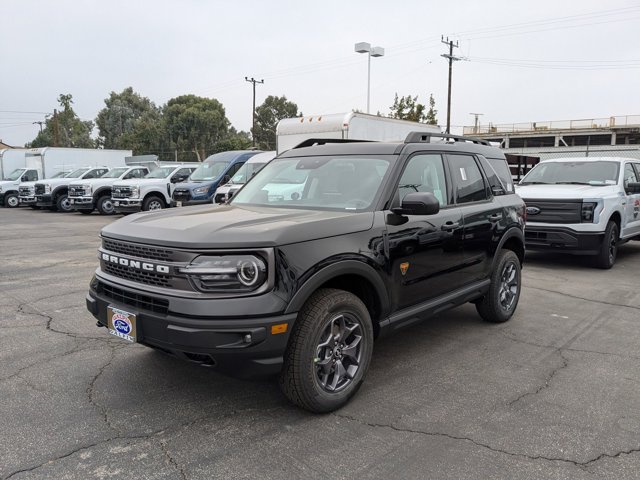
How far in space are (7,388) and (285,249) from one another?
2.40 metres

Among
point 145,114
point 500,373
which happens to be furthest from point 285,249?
point 145,114

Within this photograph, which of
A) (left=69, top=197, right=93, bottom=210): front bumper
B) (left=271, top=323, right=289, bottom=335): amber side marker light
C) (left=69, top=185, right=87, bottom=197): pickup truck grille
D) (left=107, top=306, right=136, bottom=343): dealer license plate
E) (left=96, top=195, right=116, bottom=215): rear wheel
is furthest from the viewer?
(left=96, top=195, right=116, bottom=215): rear wheel

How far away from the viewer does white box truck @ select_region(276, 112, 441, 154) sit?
1338 centimetres

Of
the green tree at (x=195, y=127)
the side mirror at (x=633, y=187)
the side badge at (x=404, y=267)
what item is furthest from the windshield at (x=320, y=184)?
the green tree at (x=195, y=127)

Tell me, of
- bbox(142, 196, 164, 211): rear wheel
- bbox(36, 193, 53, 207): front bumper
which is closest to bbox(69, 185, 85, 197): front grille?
bbox(36, 193, 53, 207): front bumper

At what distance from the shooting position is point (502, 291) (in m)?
5.43

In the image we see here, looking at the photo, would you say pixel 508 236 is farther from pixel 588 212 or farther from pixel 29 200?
pixel 29 200

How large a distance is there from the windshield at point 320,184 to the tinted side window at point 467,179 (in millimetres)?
941

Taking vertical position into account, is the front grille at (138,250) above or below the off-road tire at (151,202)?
above

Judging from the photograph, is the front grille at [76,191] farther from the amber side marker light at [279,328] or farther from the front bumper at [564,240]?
the amber side marker light at [279,328]

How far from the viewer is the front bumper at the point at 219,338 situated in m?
2.88

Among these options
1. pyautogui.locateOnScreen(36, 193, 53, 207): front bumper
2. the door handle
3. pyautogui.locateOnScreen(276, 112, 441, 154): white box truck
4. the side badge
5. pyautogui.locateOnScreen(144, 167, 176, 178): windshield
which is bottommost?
pyautogui.locateOnScreen(36, 193, 53, 207): front bumper

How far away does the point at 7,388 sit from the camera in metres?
3.69

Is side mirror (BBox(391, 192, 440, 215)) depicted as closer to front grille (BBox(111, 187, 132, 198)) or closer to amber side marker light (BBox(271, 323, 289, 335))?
amber side marker light (BBox(271, 323, 289, 335))
